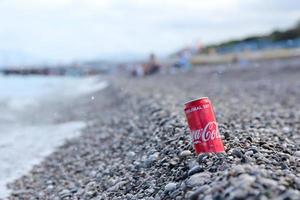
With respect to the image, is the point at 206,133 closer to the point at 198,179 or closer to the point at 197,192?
the point at 198,179

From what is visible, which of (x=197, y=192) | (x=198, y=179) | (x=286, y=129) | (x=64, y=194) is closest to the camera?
(x=197, y=192)

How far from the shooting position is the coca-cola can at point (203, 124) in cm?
485

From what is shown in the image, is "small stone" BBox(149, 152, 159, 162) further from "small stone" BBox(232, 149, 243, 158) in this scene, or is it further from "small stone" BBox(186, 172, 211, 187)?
"small stone" BBox(186, 172, 211, 187)

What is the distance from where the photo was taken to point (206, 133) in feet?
16.2

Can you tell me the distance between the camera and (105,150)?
9.39 meters

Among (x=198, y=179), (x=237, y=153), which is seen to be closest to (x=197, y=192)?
(x=198, y=179)

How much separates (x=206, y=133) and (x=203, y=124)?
0.34ft

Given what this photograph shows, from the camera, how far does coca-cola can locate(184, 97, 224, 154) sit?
4.85 metres

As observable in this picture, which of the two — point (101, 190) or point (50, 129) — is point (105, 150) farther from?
point (50, 129)

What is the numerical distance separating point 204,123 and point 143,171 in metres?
1.39

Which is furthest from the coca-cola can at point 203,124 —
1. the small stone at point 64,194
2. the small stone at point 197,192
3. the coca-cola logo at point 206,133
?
the small stone at point 64,194

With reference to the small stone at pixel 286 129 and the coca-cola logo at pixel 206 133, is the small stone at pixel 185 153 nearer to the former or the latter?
the coca-cola logo at pixel 206 133

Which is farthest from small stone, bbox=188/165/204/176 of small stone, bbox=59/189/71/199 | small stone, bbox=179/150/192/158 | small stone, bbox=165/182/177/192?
small stone, bbox=59/189/71/199

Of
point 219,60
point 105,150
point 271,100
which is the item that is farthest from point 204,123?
point 219,60
